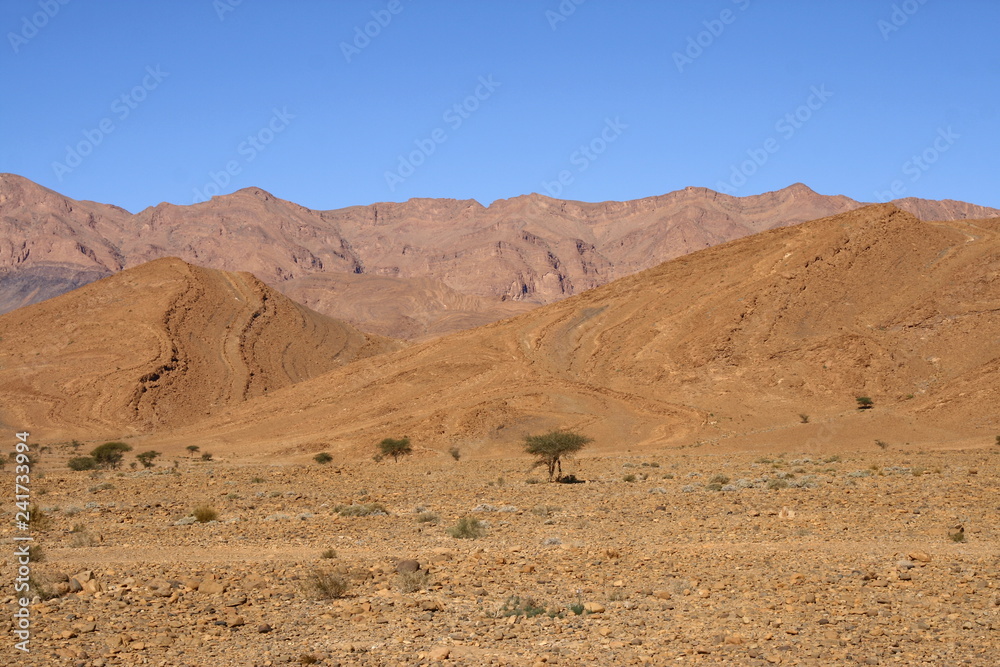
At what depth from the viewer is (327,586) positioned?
11.7m

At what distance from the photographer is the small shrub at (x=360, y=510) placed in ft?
63.1

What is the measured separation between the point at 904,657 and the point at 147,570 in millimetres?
9633

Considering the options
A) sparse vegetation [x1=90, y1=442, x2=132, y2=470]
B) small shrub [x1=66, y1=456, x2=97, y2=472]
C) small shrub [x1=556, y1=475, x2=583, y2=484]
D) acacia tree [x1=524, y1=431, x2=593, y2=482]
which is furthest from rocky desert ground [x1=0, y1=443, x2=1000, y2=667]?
sparse vegetation [x1=90, y1=442, x2=132, y2=470]

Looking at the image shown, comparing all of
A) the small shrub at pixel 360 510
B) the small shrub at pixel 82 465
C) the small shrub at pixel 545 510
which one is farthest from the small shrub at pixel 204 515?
the small shrub at pixel 82 465

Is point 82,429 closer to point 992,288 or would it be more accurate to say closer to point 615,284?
point 615,284

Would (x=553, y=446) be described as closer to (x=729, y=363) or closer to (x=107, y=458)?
(x=107, y=458)

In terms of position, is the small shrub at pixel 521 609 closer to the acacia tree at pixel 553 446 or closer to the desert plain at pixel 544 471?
the desert plain at pixel 544 471

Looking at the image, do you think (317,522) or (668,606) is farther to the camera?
(317,522)

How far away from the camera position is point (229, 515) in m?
19.6

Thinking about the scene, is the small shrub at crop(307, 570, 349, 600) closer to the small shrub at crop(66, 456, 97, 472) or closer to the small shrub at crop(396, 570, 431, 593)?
the small shrub at crop(396, 570, 431, 593)

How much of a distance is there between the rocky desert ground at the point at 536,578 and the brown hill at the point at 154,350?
47.5 meters

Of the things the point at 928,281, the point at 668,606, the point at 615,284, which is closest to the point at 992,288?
the point at 928,281

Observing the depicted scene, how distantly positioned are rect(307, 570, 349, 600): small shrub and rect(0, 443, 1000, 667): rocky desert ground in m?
0.03

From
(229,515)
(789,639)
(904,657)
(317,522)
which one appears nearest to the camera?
(904,657)
